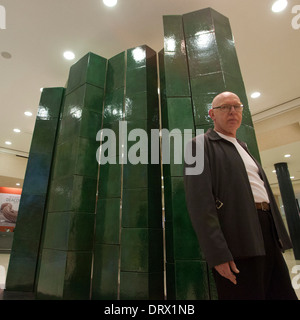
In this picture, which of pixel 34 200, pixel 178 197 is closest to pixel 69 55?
pixel 34 200

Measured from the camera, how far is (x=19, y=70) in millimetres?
4227

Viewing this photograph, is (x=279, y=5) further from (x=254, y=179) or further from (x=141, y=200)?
(x=141, y=200)

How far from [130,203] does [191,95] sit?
1395mm

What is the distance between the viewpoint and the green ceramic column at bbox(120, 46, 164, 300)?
2172mm

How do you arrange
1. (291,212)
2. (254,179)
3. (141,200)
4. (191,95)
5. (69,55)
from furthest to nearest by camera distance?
(291,212), (69,55), (141,200), (191,95), (254,179)

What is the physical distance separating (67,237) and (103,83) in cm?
226

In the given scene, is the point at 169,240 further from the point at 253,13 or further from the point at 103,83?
the point at 253,13

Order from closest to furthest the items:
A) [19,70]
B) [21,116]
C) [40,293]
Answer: [40,293] < [19,70] < [21,116]

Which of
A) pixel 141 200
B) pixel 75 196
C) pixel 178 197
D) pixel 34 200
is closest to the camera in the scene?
pixel 178 197

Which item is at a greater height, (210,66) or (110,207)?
(210,66)

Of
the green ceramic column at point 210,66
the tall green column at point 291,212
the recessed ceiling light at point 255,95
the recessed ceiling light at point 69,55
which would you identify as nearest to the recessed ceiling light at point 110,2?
the green ceramic column at point 210,66

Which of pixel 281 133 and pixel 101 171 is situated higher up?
pixel 281 133

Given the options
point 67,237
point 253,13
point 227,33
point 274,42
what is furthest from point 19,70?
point 274,42

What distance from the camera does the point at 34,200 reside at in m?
3.32
